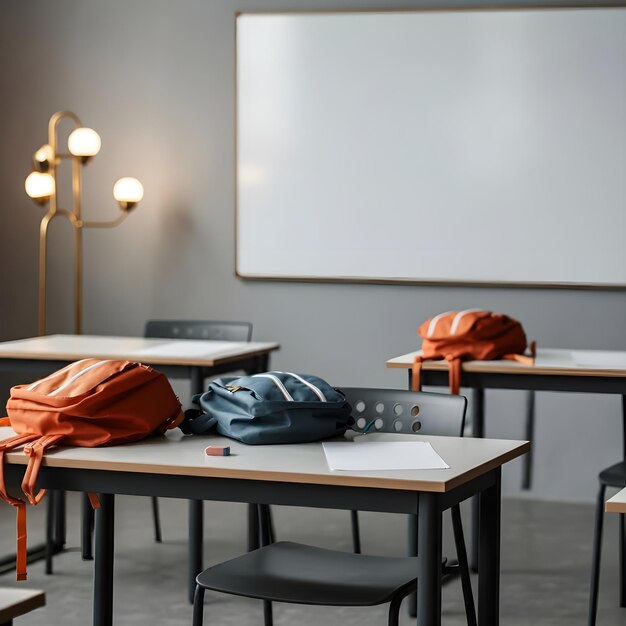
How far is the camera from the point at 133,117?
18.3 ft

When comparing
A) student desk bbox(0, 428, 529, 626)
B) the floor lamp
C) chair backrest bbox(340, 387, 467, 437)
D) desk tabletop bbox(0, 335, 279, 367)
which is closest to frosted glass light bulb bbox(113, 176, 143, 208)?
the floor lamp

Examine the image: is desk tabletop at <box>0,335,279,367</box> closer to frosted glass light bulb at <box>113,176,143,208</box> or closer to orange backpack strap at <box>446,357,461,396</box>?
orange backpack strap at <box>446,357,461,396</box>

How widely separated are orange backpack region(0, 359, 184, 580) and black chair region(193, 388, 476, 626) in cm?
35

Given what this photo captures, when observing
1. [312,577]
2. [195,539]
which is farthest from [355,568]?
[195,539]

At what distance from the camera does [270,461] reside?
2.22m

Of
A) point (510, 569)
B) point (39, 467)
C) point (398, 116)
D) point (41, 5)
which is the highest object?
point (41, 5)

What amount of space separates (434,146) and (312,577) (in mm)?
3103

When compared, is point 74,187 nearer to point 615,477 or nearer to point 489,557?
point 615,477

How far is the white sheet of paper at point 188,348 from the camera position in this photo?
3971 mm

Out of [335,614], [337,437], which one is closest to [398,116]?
[335,614]

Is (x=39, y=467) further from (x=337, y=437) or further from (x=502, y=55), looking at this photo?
(x=502, y=55)

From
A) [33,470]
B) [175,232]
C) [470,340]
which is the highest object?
[175,232]

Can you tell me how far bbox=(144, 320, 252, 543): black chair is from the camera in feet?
14.9

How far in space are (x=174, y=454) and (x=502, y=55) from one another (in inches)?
131
